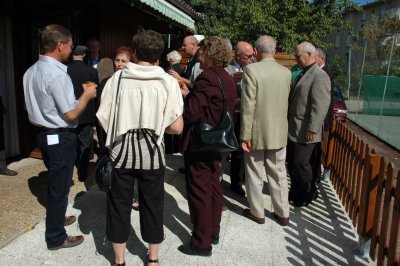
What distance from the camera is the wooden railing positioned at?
2.75 m

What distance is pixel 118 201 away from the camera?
8.79 feet

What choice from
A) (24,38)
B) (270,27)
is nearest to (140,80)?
(24,38)

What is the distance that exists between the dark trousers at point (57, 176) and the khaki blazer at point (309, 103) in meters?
2.34

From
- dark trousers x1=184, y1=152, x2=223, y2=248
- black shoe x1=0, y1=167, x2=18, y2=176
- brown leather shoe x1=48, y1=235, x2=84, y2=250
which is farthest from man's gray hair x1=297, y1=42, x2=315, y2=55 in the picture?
black shoe x1=0, y1=167, x2=18, y2=176

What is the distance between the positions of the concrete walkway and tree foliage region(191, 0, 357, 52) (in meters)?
14.4

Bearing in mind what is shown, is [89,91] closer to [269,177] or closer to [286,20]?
[269,177]

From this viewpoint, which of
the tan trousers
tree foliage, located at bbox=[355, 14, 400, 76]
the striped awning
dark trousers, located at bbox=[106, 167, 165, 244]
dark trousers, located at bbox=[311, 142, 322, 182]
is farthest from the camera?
tree foliage, located at bbox=[355, 14, 400, 76]

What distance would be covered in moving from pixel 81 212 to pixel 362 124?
11802 mm

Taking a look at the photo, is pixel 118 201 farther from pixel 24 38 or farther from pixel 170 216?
pixel 24 38

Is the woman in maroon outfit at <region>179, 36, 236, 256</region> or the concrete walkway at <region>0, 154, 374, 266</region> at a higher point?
the woman in maroon outfit at <region>179, 36, 236, 256</region>

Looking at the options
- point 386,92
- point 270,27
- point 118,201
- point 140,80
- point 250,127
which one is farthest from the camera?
point 270,27

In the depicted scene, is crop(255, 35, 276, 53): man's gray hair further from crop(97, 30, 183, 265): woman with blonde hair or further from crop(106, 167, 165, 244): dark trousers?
crop(106, 167, 165, 244): dark trousers

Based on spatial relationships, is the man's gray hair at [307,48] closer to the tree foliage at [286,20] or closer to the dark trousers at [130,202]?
the dark trousers at [130,202]

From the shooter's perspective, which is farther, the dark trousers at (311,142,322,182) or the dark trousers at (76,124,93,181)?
the dark trousers at (311,142,322,182)
